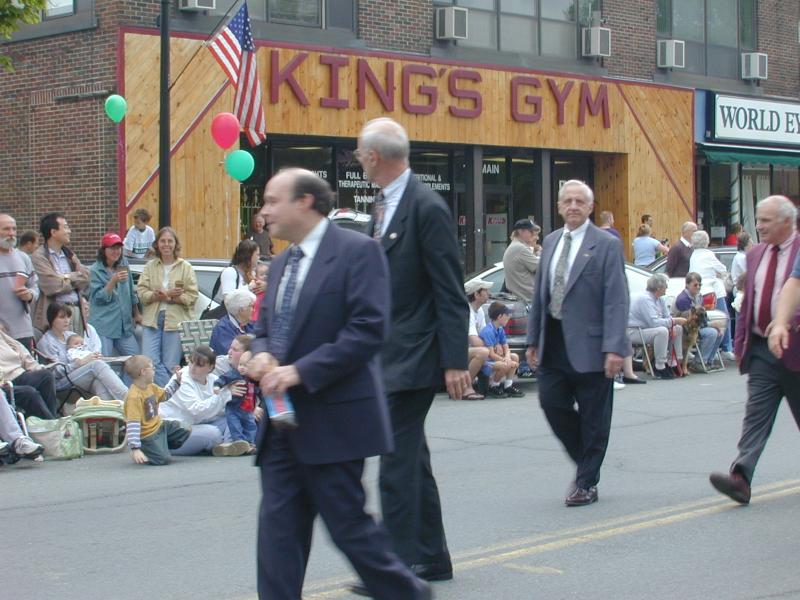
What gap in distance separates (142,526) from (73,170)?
13400 mm

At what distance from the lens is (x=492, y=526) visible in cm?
763

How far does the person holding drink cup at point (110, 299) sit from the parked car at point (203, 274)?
2.64 ft

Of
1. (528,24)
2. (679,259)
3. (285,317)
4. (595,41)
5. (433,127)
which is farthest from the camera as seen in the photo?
(595,41)

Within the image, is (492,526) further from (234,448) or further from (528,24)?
(528,24)

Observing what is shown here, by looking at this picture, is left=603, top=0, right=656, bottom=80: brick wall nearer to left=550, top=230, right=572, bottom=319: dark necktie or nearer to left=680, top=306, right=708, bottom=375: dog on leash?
left=680, top=306, right=708, bottom=375: dog on leash

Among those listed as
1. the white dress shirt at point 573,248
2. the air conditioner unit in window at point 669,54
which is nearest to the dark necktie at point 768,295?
the white dress shirt at point 573,248

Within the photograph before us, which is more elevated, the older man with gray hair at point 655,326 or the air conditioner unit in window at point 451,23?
the air conditioner unit in window at point 451,23

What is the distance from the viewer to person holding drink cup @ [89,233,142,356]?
45.0 ft

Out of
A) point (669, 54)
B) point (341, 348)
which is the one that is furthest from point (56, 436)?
point (669, 54)

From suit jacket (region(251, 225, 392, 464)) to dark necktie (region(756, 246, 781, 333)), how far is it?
358 cm

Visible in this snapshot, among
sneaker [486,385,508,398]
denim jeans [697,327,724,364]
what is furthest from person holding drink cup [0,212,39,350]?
denim jeans [697,327,724,364]

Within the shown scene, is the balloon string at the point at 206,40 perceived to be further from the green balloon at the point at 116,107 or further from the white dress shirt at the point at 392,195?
the white dress shirt at the point at 392,195

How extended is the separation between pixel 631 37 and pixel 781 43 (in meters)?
6.11

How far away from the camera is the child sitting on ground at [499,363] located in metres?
14.7
